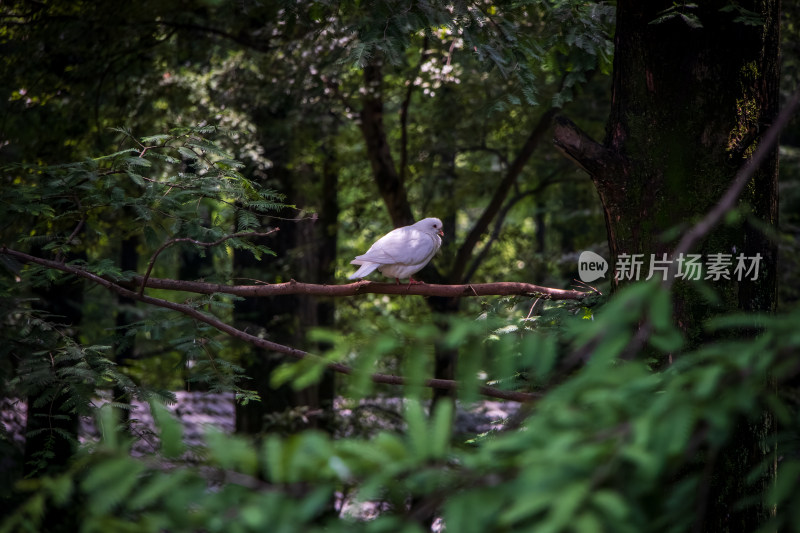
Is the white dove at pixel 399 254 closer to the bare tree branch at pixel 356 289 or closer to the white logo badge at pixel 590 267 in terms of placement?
the bare tree branch at pixel 356 289

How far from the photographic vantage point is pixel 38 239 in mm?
3527

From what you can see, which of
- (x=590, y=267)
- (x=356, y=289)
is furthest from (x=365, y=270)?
(x=590, y=267)

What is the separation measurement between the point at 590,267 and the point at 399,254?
1188mm

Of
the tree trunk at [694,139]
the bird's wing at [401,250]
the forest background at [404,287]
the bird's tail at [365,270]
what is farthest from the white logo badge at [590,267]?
the bird's tail at [365,270]

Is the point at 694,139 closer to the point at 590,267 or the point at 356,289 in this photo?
the point at 590,267

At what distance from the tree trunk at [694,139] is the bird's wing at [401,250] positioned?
4.53ft

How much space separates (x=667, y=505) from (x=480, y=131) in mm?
7375

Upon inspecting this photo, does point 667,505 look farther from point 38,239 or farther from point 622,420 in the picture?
point 38,239

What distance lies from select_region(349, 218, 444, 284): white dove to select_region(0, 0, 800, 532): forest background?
218mm

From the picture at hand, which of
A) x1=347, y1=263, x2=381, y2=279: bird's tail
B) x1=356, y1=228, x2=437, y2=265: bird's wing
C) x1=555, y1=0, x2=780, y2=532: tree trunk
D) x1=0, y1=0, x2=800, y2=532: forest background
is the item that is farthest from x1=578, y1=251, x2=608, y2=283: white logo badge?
x1=347, y1=263, x2=381, y2=279: bird's tail

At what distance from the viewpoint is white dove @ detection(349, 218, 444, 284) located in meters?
4.32

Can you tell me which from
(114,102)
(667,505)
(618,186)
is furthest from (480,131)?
(667,505)

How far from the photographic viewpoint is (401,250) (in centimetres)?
436

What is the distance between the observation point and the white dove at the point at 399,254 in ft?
14.2
